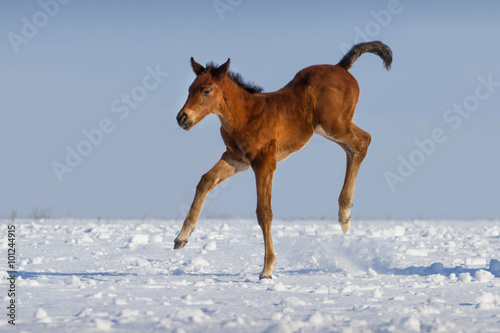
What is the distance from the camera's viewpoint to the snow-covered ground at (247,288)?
3980 millimetres

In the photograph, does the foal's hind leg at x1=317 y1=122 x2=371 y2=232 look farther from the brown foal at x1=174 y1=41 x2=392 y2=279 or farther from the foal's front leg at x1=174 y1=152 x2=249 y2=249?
the foal's front leg at x1=174 y1=152 x2=249 y2=249

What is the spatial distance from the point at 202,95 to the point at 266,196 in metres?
1.19

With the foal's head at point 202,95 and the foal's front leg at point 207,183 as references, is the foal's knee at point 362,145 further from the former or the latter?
the foal's head at point 202,95

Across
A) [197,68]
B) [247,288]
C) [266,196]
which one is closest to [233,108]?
[197,68]

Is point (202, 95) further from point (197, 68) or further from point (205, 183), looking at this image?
point (205, 183)

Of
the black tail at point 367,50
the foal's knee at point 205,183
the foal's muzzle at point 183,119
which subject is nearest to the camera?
the foal's muzzle at point 183,119

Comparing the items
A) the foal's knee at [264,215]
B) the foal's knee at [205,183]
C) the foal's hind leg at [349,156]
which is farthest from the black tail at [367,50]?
the foal's knee at [264,215]

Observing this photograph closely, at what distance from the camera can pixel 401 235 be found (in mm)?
13234

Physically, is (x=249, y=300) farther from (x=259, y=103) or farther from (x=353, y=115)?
(x=353, y=115)

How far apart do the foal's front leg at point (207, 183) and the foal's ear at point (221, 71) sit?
3.15 feet

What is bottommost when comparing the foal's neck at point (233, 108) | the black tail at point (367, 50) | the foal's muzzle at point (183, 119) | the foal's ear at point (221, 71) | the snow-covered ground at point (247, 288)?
the snow-covered ground at point (247, 288)

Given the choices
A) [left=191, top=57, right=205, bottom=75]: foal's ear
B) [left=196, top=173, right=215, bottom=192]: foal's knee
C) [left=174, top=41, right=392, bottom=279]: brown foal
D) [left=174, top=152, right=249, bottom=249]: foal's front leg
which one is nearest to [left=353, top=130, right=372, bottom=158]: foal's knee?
[left=174, top=41, right=392, bottom=279]: brown foal

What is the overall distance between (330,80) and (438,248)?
451 centimetres

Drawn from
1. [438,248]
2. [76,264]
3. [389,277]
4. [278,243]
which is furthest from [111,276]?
[438,248]
